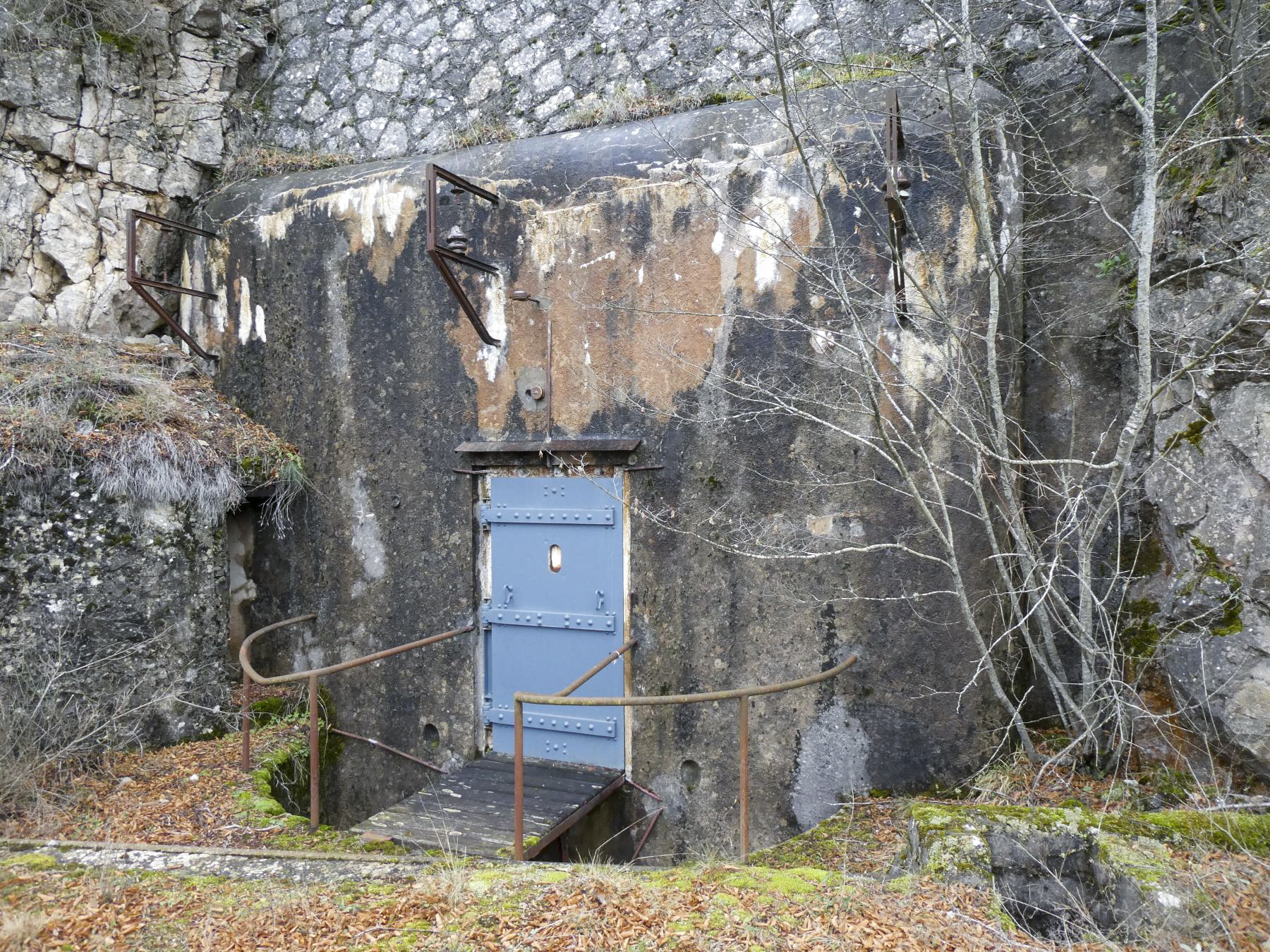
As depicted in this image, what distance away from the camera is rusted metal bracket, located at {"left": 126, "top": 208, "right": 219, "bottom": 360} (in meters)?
6.35

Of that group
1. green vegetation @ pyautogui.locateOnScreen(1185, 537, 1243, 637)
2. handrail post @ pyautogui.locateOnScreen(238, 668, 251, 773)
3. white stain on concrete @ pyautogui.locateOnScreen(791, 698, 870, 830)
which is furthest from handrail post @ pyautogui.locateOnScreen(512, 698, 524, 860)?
green vegetation @ pyautogui.locateOnScreen(1185, 537, 1243, 637)

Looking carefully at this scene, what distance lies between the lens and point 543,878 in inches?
137

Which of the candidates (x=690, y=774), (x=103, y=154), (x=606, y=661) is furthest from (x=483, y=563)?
(x=103, y=154)

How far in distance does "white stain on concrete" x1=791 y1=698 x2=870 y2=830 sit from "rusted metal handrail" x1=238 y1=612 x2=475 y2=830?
94.9 inches

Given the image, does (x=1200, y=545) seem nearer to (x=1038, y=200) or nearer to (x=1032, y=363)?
(x=1032, y=363)

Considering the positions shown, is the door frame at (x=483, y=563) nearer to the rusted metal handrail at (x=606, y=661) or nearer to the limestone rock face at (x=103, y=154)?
the rusted metal handrail at (x=606, y=661)

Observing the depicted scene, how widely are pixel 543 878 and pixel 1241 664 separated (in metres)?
3.34

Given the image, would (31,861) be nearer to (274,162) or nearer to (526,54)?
(274,162)

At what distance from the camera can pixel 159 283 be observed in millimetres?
6676

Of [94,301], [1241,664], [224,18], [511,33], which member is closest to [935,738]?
[1241,664]

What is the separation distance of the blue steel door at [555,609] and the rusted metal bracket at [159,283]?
306cm

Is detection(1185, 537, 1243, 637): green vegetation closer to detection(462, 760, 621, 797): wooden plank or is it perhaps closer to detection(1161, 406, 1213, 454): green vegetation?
detection(1161, 406, 1213, 454): green vegetation

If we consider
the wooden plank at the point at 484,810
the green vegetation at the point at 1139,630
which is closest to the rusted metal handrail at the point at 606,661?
the wooden plank at the point at 484,810

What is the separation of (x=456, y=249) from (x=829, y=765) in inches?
150
